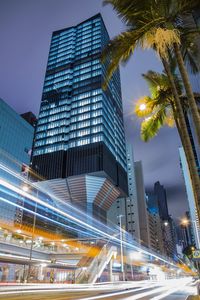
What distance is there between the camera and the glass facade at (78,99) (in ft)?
359

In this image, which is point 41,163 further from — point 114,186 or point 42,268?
point 42,268

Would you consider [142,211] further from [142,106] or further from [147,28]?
[147,28]

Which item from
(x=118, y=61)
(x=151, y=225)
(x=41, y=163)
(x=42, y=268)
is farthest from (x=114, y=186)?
(x=118, y=61)

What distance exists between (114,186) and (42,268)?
7200 centimetres

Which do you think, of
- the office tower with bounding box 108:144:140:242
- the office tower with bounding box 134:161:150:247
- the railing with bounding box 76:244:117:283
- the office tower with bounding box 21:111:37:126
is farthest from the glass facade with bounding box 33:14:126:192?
the railing with bounding box 76:244:117:283

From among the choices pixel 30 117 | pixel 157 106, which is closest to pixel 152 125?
pixel 157 106

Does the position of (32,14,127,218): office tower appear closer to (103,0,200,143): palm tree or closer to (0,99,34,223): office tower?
(0,99,34,223): office tower

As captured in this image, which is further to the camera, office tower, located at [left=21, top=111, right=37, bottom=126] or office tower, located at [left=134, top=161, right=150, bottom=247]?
office tower, located at [left=21, top=111, right=37, bottom=126]

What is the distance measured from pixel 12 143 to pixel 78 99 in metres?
37.9

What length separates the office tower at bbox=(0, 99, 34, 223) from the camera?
337 feet

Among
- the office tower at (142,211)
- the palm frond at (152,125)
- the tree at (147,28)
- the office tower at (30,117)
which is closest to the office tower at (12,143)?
the office tower at (30,117)

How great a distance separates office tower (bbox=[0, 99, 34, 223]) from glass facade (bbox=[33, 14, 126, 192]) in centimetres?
916

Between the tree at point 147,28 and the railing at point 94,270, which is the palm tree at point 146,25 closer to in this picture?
the tree at point 147,28

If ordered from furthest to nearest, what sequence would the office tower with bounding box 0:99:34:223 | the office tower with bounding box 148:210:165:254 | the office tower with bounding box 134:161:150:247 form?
1. the office tower with bounding box 148:210:165:254
2. the office tower with bounding box 134:161:150:247
3. the office tower with bounding box 0:99:34:223
